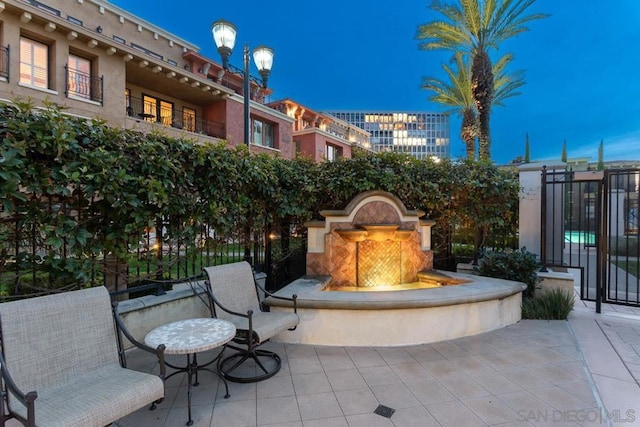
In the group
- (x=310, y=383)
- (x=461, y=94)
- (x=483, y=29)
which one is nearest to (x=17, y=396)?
(x=310, y=383)

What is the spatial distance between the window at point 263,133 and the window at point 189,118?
11.3ft

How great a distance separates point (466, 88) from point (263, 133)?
39.4ft

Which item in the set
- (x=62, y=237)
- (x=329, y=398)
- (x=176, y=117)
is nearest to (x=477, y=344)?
(x=329, y=398)

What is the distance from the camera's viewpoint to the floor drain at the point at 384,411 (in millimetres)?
2584

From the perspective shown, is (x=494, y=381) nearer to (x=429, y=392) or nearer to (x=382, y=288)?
(x=429, y=392)

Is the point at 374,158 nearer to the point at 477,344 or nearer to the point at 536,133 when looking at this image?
the point at 477,344

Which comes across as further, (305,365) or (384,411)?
(305,365)

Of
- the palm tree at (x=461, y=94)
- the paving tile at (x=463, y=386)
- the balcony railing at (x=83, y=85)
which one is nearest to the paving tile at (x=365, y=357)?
the paving tile at (x=463, y=386)

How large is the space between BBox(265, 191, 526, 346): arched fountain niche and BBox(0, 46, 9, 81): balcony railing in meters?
11.4

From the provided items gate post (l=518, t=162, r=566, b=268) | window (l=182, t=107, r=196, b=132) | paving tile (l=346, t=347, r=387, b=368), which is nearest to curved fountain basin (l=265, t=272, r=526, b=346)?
paving tile (l=346, t=347, r=387, b=368)

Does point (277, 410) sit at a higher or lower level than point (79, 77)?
lower

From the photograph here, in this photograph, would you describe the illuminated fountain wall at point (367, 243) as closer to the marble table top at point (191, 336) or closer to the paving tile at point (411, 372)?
the paving tile at point (411, 372)

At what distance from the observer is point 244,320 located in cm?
343

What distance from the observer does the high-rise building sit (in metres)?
90.1
